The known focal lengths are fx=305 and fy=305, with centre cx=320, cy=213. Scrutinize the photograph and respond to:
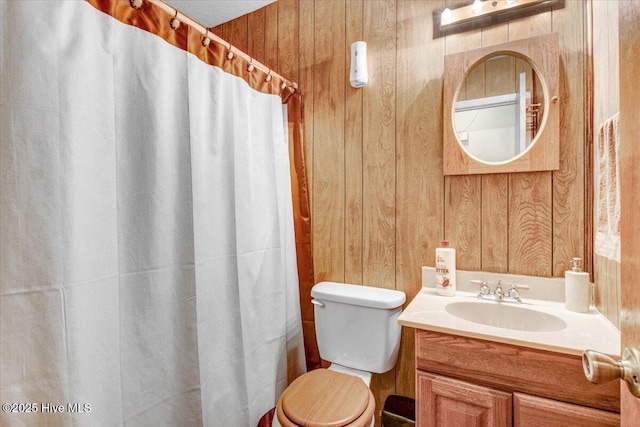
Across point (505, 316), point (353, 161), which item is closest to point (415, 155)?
point (353, 161)

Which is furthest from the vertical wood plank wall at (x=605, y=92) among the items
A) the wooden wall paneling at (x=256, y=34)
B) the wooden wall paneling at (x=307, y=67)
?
the wooden wall paneling at (x=256, y=34)

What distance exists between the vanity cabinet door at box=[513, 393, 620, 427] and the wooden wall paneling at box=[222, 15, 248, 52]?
222cm

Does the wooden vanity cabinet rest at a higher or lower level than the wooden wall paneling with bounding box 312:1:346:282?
lower

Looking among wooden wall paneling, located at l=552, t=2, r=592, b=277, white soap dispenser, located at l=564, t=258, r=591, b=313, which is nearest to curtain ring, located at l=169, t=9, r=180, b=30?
wooden wall paneling, located at l=552, t=2, r=592, b=277

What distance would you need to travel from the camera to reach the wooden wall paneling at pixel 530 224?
1.24m

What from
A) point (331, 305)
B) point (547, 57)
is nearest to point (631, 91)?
point (547, 57)

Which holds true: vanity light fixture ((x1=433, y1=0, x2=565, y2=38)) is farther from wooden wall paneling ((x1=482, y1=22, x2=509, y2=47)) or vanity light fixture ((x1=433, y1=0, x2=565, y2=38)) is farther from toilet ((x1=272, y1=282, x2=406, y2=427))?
toilet ((x1=272, y1=282, x2=406, y2=427))

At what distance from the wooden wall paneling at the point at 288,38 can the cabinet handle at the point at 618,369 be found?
1.75 metres

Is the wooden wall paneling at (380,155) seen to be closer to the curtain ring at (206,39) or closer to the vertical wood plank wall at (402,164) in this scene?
the vertical wood plank wall at (402,164)

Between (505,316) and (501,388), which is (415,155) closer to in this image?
(505,316)

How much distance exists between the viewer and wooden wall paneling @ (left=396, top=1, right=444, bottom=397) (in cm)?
143

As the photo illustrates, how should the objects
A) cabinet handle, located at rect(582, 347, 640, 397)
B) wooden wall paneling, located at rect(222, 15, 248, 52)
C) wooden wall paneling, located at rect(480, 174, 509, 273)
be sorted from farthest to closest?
1. wooden wall paneling, located at rect(222, 15, 248, 52)
2. wooden wall paneling, located at rect(480, 174, 509, 273)
3. cabinet handle, located at rect(582, 347, 640, 397)

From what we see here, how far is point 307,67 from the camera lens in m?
1.74

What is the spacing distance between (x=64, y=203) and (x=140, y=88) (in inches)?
17.2
